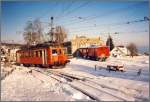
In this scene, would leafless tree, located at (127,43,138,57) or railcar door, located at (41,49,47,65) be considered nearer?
railcar door, located at (41,49,47,65)

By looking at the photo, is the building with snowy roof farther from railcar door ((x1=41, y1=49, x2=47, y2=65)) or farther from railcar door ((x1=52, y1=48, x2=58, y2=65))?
railcar door ((x1=41, y1=49, x2=47, y2=65))

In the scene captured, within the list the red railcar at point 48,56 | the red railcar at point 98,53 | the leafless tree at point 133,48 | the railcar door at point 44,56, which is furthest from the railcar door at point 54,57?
the leafless tree at point 133,48

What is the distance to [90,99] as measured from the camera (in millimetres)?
10148

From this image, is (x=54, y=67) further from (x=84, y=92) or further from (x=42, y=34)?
(x=42, y=34)

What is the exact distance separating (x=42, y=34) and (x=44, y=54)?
28.8 meters

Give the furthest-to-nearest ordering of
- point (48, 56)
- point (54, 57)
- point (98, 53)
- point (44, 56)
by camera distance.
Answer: point (98, 53) → point (44, 56) → point (54, 57) → point (48, 56)

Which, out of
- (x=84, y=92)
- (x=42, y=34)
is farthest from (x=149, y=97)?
(x=42, y=34)

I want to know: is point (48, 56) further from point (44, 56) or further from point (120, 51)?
point (120, 51)

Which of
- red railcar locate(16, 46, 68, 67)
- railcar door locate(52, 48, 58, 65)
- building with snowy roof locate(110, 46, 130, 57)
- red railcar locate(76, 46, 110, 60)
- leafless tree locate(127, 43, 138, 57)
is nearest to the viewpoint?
red railcar locate(16, 46, 68, 67)

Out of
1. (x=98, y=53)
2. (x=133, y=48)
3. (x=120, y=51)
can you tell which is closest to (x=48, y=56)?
(x=98, y=53)

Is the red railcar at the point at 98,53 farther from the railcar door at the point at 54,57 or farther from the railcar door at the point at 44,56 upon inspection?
the railcar door at the point at 44,56

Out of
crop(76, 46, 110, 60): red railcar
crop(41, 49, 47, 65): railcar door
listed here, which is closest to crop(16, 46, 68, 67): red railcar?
crop(41, 49, 47, 65): railcar door

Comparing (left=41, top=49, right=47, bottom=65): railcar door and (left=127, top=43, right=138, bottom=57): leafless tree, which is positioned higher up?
(left=127, top=43, right=138, bottom=57): leafless tree

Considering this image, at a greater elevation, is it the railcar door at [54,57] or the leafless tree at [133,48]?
the leafless tree at [133,48]
